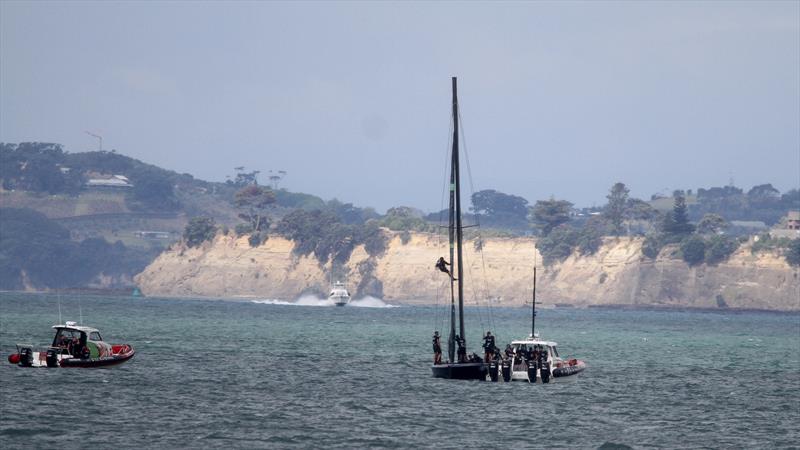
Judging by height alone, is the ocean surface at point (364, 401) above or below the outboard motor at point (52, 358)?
below

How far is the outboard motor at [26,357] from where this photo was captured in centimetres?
5884

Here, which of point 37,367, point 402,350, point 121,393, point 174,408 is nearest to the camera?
point 174,408

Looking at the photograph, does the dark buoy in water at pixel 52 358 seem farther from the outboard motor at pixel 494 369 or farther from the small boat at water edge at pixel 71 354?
the outboard motor at pixel 494 369

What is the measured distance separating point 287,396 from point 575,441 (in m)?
14.1

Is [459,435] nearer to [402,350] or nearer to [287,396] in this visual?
[287,396]

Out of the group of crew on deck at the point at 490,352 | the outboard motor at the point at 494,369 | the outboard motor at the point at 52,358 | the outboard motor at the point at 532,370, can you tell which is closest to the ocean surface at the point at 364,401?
the outboard motor at the point at 532,370

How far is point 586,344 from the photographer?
10369 cm

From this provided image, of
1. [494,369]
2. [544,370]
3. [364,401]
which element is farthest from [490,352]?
[364,401]

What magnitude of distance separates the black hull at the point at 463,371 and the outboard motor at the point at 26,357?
17428 millimetres

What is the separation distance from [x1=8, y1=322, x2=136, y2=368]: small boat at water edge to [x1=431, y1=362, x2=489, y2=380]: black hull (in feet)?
46.6

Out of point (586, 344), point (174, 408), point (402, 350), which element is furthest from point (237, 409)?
point (586, 344)

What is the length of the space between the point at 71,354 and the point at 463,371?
17.0m

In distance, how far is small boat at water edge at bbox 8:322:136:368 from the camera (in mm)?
59312

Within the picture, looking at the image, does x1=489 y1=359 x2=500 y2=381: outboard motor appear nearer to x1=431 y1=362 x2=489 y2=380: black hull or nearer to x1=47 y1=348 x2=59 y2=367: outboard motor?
x1=431 y1=362 x2=489 y2=380: black hull
